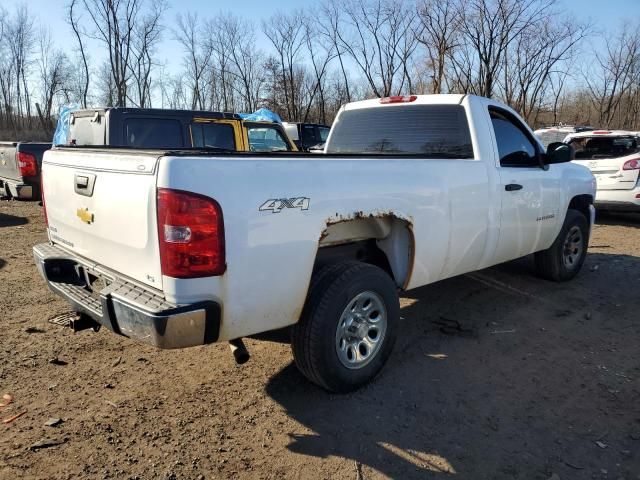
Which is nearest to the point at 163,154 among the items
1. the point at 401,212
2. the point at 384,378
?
the point at 401,212

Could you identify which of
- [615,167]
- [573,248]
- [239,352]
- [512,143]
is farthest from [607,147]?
[239,352]

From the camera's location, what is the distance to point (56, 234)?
3562 millimetres

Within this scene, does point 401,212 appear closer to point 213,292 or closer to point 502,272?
point 213,292

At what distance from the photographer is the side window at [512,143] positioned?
14.8ft

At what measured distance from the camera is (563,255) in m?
5.73

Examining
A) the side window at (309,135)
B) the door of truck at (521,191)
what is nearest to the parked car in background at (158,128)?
the door of truck at (521,191)

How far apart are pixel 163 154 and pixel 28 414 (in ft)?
6.19

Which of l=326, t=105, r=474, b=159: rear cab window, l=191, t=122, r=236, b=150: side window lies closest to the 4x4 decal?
l=326, t=105, r=474, b=159: rear cab window

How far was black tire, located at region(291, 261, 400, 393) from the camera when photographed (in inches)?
117

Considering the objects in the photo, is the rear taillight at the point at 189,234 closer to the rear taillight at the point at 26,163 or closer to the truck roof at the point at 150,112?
the truck roof at the point at 150,112

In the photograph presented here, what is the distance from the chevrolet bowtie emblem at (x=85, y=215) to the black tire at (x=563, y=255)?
4743mm

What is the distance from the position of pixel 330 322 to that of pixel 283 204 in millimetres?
820

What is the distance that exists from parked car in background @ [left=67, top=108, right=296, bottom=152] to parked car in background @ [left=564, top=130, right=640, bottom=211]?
600 cm

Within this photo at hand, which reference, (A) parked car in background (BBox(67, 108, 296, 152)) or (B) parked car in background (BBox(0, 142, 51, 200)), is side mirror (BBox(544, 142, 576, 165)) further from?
(B) parked car in background (BBox(0, 142, 51, 200))
